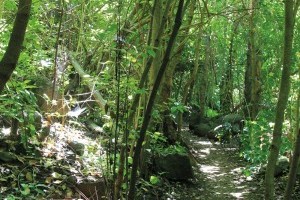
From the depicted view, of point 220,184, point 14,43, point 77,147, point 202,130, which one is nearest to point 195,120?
point 202,130

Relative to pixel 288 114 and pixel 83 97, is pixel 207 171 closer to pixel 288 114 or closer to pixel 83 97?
pixel 288 114

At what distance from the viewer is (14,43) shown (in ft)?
5.37

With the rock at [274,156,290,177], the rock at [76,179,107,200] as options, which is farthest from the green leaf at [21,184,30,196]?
the rock at [274,156,290,177]

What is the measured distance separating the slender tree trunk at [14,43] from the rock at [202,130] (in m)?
14.4

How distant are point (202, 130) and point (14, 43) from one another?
14.8m

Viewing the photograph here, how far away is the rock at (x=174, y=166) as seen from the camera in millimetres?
7234

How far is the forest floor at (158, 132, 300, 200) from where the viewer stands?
279 inches

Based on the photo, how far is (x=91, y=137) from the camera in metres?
6.91

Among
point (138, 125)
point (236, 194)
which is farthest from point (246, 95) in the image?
point (138, 125)

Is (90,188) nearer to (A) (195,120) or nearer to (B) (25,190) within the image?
(B) (25,190)

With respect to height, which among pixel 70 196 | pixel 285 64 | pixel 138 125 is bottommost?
pixel 70 196

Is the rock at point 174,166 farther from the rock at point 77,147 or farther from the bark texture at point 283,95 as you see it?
the bark texture at point 283,95

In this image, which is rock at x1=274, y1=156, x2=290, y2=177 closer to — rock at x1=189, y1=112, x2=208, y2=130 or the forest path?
the forest path

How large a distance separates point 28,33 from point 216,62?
15138 millimetres
